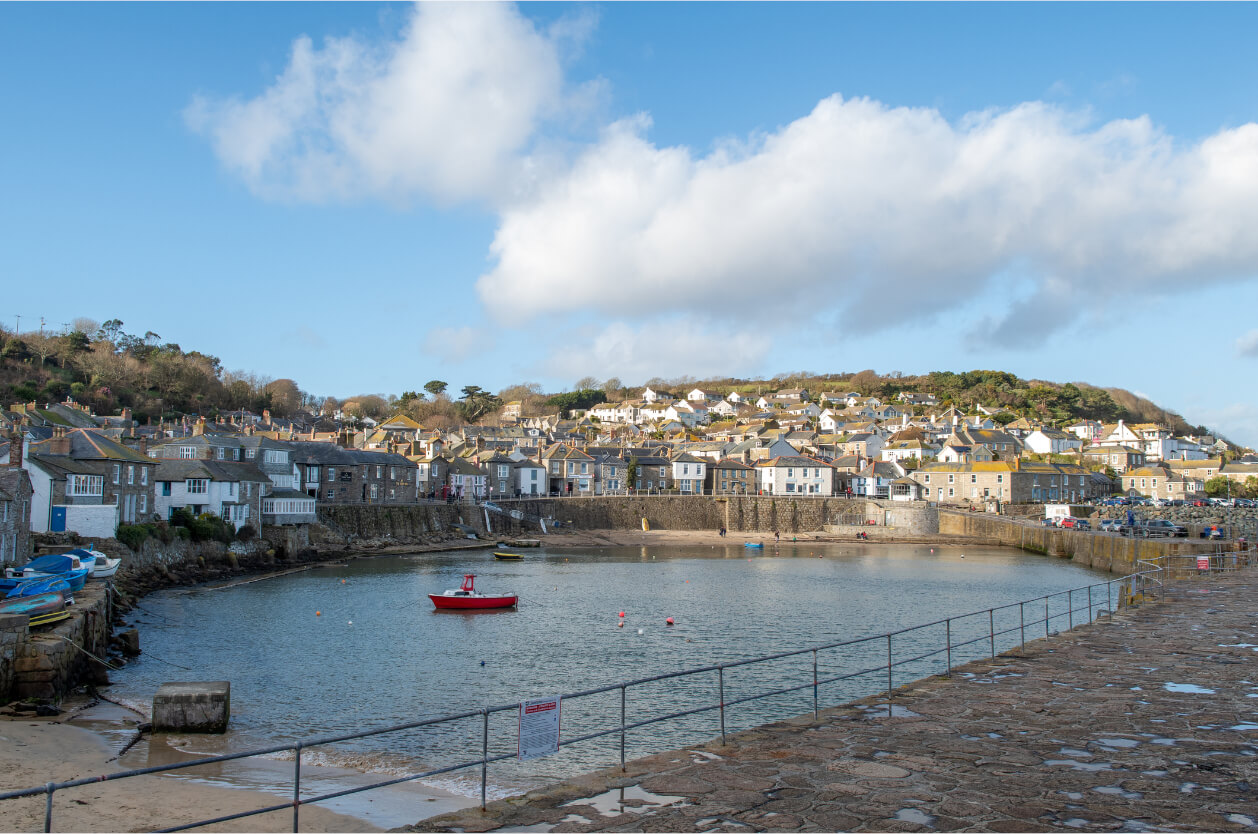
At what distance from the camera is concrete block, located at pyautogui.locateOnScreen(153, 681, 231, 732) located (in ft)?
59.8

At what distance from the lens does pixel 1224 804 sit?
8906 millimetres

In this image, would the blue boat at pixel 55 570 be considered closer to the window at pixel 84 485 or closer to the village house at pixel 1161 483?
the window at pixel 84 485

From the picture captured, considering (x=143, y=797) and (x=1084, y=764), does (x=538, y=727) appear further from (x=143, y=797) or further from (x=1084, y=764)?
(x=143, y=797)

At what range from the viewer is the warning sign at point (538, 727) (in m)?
9.67

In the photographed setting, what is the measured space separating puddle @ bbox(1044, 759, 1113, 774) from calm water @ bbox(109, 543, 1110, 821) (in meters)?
9.06

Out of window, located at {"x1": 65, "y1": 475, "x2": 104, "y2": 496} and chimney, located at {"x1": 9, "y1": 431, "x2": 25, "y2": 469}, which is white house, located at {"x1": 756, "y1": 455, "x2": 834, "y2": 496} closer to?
window, located at {"x1": 65, "y1": 475, "x2": 104, "y2": 496}

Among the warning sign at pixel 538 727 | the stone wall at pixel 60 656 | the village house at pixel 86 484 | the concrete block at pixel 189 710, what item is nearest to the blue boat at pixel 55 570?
the stone wall at pixel 60 656

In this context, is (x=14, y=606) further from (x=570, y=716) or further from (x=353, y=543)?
(x=353, y=543)

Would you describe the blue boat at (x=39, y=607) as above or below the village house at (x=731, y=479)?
below

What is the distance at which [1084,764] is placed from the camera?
10.4 metres

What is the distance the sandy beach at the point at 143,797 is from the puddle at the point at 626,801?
476 centimetres

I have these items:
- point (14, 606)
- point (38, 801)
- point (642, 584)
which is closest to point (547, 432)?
point (642, 584)

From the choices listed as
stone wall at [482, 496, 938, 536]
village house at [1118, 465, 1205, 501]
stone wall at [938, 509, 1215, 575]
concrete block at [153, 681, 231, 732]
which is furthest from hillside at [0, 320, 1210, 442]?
concrete block at [153, 681, 231, 732]

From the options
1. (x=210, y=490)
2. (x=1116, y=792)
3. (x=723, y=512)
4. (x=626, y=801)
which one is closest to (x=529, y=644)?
(x=626, y=801)
